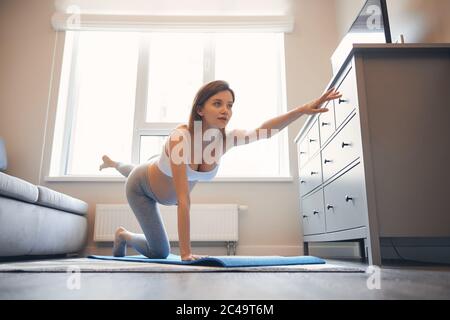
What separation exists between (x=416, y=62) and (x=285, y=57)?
Answer: 1.91 metres

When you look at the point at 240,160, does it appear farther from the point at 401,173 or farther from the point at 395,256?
the point at 401,173

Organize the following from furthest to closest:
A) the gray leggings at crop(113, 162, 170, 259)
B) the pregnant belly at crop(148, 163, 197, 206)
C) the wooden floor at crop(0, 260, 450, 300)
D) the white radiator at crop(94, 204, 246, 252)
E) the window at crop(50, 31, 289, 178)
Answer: the window at crop(50, 31, 289, 178) → the white radiator at crop(94, 204, 246, 252) → the gray leggings at crop(113, 162, 170, 259) → the pregnant belly at crop(148, 163, 197, 206) → the wooden floor at crop(0, 260, 450, 300)

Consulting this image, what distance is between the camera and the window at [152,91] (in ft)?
10.8

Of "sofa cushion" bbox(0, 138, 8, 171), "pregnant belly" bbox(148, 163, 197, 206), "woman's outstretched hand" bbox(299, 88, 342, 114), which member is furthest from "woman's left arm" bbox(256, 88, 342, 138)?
"sofa cushion" bbox(0, 138, 8, 171)

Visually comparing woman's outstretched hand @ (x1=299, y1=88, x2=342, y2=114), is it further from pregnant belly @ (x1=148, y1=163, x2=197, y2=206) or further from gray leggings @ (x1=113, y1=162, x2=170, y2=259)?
gray leggings @ (x1=113, y1=162, x2=170, y2=259)

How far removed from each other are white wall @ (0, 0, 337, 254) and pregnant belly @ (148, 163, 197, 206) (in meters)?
1.24

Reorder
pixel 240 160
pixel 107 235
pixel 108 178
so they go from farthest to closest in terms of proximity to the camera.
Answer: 1. pixel 240 160
2. pixel 108 178
3. pixel 107 235

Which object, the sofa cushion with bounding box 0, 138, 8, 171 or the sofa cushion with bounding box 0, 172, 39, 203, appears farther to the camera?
the sofa cushion with bounding box 0, 138, 8, 171

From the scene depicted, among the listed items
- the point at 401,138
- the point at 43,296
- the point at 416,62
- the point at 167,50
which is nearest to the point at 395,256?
the point at 401,138

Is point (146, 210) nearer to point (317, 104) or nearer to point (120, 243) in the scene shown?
point (120, 243)

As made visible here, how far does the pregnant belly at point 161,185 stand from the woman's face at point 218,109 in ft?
1.20

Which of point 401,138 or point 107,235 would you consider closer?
point 401,138

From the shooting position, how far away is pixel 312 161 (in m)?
2.33

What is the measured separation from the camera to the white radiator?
2844mm
